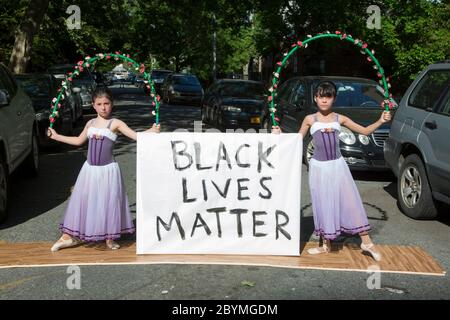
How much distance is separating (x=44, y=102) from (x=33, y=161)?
2.93 metres

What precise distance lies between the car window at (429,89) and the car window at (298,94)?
3.24m

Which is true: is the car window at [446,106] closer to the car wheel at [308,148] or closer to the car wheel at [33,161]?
the car wheel at [308,148]

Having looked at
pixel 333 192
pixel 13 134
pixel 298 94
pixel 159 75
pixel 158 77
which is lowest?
pixel 333 192

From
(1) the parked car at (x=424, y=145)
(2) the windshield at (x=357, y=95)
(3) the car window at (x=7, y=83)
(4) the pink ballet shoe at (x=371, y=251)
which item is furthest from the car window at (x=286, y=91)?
(4) the pink ballet shoe at (x=371, y=251)

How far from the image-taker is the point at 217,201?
5.16 meters

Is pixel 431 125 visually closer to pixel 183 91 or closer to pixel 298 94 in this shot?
pixel 298 94

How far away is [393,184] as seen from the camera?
29.3ft

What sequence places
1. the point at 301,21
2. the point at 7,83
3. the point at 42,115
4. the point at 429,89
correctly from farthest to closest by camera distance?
the point at 301,21 → the point at 42,115 → the point at 7,83 → the point at 429,89

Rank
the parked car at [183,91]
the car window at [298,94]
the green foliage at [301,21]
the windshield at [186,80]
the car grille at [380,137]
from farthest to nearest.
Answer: the windshield at [186,80]
the parked car at [183,91]
the green foliage at [301,21]
the car window at [298,94]
the car grille at [380,137]

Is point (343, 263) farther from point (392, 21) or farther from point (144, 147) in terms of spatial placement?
point (392, 21)

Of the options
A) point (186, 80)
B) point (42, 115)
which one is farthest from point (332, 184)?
point (186, 80)

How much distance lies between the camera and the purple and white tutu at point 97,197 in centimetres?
507
